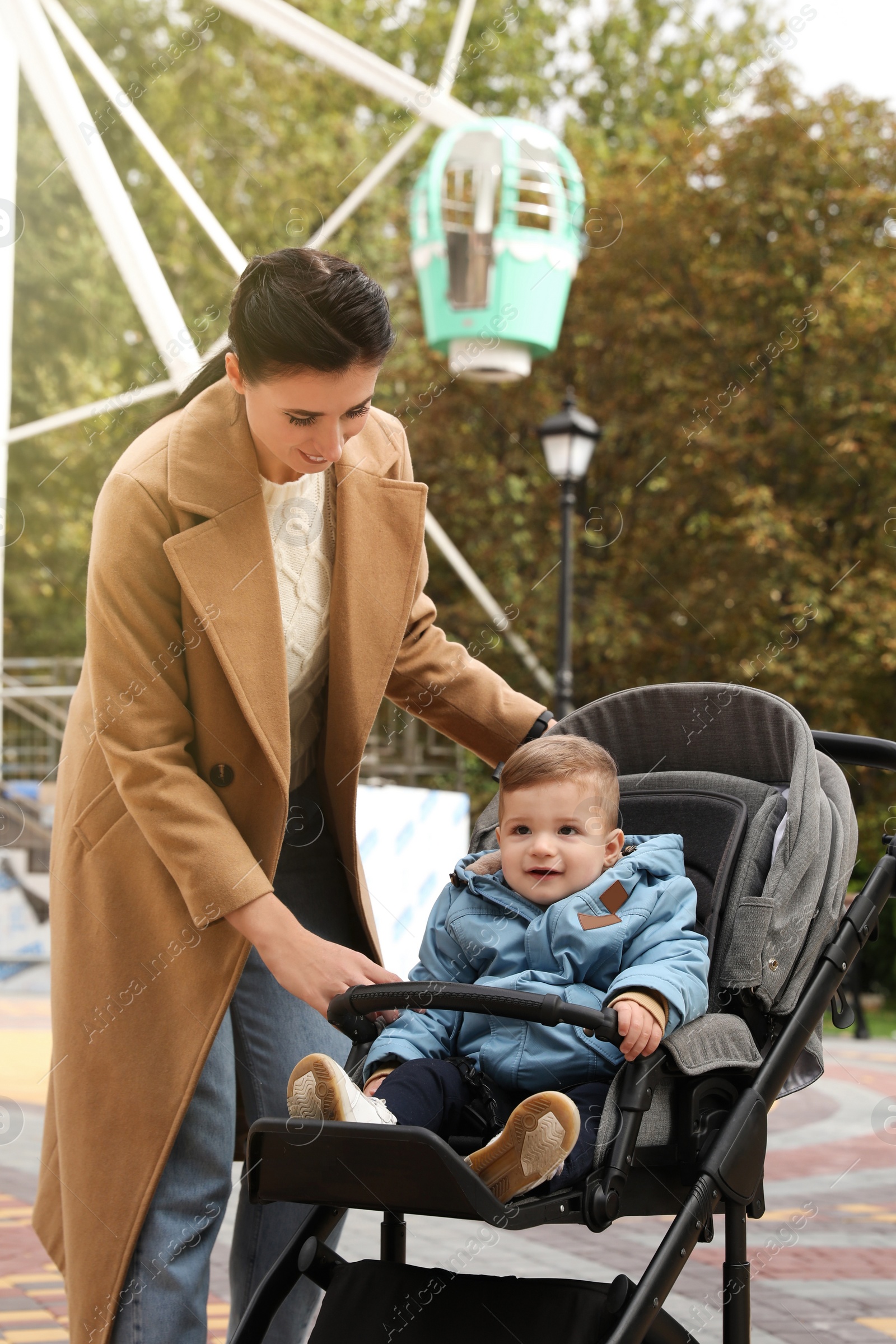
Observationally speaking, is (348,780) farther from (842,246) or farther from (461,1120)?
(842,246)

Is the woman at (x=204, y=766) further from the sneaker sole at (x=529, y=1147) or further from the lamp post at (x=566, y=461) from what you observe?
the lamp post at (x=566, y=461)

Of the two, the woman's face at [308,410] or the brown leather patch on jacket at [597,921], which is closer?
the woman's face at [308,410]

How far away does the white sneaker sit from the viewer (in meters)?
1.94

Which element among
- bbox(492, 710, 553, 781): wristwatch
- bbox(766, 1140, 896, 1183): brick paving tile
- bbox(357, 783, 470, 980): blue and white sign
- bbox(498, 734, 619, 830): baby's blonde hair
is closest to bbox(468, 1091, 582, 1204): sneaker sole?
bbox(498, 734, 619, 830): baby's blonde hair

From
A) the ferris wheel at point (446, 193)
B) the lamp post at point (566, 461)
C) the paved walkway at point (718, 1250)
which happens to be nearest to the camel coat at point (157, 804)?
the paved walkway at point (718, 1250)

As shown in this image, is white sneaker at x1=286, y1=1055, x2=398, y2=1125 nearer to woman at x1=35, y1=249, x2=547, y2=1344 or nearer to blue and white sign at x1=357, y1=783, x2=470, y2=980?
woman at x1=35, y1=249, x2=547, y2=1344

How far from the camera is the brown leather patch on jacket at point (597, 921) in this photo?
92.7 inches

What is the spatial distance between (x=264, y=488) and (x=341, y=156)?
73.6ft

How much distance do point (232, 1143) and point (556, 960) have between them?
662 millimetres

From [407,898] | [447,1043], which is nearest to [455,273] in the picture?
[407,898]

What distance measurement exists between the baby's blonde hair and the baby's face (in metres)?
0.01

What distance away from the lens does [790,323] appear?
1683 centimetres

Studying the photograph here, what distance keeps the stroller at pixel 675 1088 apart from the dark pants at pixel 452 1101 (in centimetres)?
3

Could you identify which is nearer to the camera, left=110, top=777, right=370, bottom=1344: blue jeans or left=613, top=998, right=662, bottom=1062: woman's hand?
left=613, top=998, right=662, bottom=1062: woman's hand
